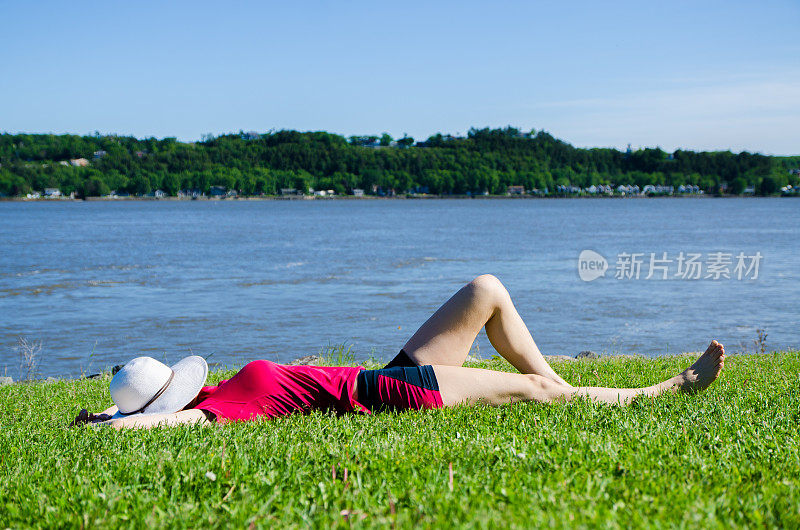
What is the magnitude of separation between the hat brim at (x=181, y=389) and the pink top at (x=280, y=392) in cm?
13

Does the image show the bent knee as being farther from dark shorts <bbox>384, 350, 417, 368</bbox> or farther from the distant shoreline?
the distant shoreline

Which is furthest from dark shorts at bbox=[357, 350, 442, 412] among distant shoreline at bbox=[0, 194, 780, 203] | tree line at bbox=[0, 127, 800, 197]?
distant shoreline at bbox=[0, 194, 780, 203]

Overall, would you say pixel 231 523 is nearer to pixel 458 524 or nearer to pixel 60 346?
pixel 458 524

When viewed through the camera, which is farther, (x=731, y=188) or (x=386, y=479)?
(x=731, y=188)

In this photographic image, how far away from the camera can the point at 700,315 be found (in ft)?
61.5

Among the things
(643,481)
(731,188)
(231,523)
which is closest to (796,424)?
(643,481)

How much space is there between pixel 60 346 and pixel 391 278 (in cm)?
1386

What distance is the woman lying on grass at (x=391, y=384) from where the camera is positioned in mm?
4707

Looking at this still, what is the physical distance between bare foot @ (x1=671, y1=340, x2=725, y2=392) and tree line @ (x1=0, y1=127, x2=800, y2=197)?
165 m

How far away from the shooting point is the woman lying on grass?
185 inches

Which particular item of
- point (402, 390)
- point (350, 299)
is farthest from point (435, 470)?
point (350, 299)

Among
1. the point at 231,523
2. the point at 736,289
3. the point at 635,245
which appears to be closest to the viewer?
the point at 231,523

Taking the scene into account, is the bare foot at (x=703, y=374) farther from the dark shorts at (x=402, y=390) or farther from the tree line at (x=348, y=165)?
the tree line at (x=348, y=165)

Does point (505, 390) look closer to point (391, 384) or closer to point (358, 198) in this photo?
point (391, 384)
